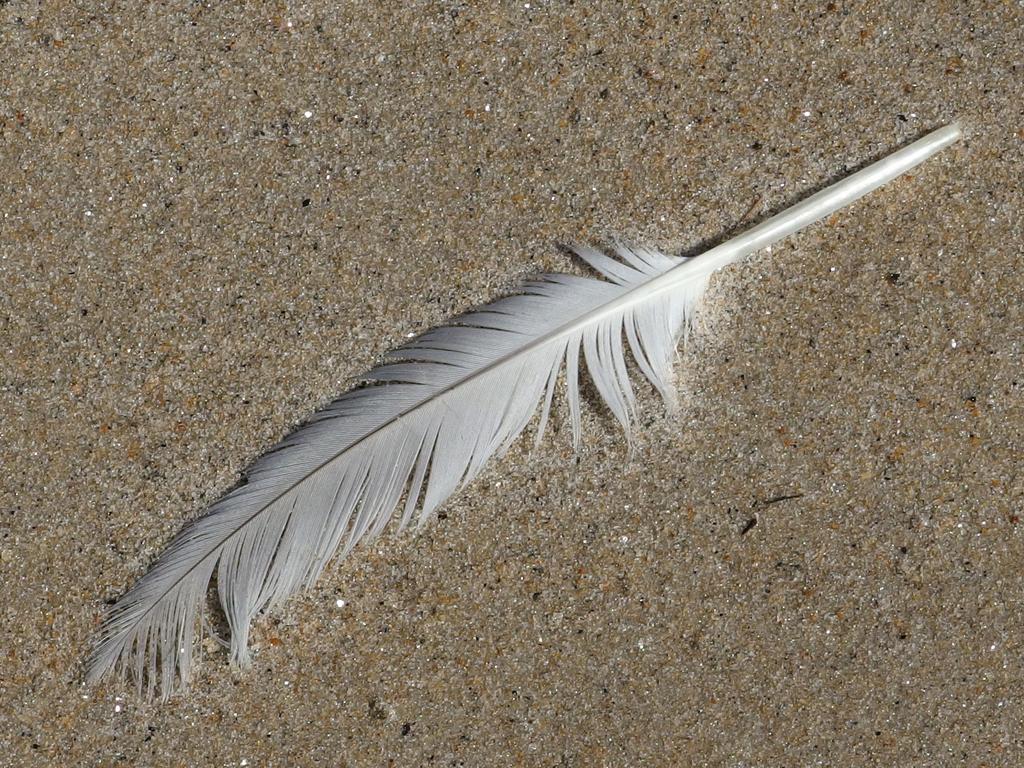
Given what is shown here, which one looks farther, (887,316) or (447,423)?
(887,316)

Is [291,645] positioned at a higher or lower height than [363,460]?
lower

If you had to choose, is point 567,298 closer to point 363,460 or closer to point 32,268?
point 363,460

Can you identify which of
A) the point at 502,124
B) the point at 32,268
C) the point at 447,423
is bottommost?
the point at 447,423

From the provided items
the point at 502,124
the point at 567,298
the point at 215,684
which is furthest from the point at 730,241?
the point at 215,684
